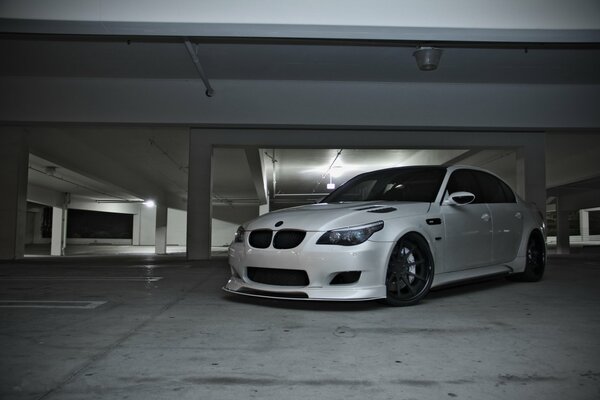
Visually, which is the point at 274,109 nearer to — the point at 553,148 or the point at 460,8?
the point at 460,8

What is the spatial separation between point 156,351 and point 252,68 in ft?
24.0

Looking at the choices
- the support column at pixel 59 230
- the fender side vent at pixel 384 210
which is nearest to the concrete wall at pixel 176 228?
the support column at pixel 59 230

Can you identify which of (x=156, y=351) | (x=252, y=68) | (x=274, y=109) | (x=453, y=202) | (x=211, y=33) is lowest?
(x=156, y=351)

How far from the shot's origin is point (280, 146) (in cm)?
1077

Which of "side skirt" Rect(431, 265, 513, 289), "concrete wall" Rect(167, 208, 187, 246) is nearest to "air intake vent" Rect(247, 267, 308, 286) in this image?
"side skirt" Rect(431, 265, 513, 289)

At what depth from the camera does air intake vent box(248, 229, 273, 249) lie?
401cm

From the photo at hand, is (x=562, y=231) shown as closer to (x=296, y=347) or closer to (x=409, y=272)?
(x=409, y=272)

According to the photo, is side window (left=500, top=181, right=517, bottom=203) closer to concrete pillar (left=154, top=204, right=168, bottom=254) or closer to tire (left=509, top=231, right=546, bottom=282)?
tire (left=509, top=231, right=546, bottom=282)

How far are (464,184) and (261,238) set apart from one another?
2.25m

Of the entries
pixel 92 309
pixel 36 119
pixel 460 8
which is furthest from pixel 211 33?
pixel 36 119

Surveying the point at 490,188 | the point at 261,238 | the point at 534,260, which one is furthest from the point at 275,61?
the point at 534,260

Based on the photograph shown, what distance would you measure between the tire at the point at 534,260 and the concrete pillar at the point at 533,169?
551 centimetres

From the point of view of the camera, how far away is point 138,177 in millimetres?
23188

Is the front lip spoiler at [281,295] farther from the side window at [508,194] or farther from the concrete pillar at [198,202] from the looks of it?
the concrete pillar at [198,202]
